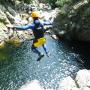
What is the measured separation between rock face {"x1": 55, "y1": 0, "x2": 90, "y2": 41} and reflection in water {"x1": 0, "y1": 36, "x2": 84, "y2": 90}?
5.26 metres

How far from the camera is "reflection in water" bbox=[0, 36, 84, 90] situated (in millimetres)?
37812

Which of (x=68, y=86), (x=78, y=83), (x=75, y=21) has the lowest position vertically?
(x=75, y=21)

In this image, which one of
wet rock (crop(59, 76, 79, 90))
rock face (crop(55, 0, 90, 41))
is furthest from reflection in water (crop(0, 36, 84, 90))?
wet rock (crop(59, 76, 79, 90))

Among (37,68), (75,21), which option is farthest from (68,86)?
(75,21)

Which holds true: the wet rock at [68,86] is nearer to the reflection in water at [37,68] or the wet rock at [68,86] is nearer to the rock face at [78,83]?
the rock face at [78,83]

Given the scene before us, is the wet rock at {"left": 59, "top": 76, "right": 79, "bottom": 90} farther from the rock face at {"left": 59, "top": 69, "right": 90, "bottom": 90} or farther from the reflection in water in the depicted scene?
the reflection in water

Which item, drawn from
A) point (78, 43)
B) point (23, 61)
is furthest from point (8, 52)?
point (78, 43)

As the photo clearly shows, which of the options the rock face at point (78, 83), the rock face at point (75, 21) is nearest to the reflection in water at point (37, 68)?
the rock face at point (75, 21)

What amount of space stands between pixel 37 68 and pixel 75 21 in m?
17.7

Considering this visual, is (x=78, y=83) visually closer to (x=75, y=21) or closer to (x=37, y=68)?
(x=37, y=68)

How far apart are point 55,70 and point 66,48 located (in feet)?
39.7

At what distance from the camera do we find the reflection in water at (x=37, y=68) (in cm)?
3781

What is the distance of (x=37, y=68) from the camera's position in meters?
42.3

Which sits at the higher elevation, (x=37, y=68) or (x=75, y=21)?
(x=75, y=21)
